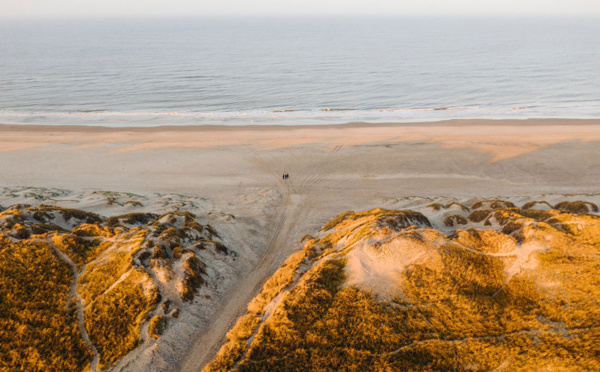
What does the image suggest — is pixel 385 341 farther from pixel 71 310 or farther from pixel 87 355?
pixel 71 310

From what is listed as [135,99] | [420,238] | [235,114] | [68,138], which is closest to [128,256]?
[420,238]

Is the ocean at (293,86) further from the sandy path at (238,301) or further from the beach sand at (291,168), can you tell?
the sandy path at (238,301)

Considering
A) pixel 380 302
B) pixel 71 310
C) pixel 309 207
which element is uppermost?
pixel 380 302

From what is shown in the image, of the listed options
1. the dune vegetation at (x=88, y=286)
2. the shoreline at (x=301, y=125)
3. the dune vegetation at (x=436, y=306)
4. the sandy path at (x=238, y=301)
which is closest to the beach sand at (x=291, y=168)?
the sandy path at (x=238, y=301)

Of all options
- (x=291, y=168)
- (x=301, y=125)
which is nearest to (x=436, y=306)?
(x=291, y=168)

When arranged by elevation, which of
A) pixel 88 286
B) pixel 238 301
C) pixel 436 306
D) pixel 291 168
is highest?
pixel 436 306

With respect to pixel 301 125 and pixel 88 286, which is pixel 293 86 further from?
pixel 88 286
